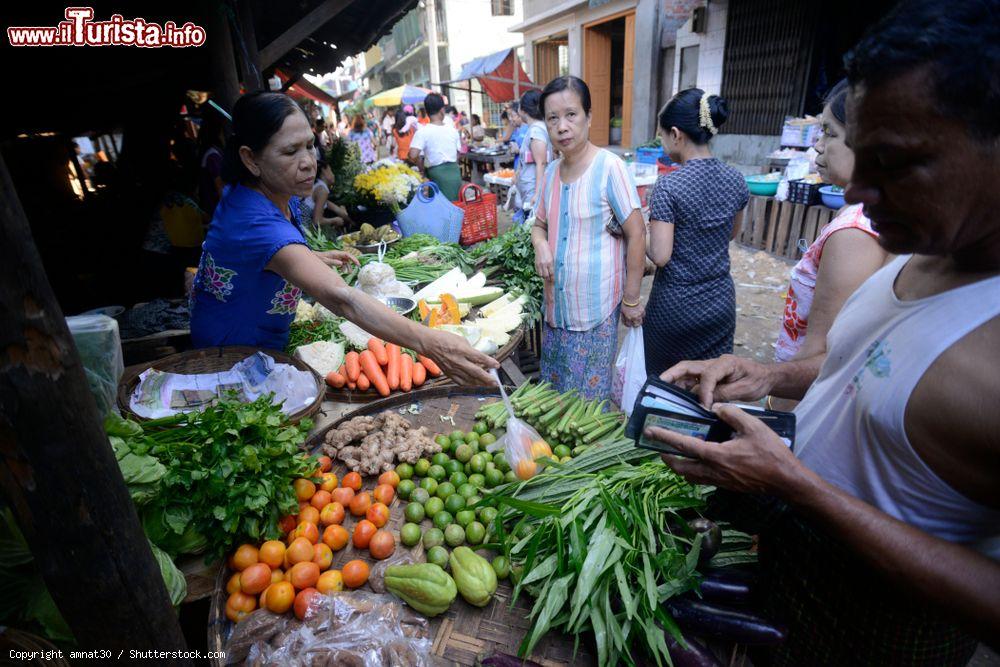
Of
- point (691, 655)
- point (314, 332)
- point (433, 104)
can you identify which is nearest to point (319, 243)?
point (314, 332)

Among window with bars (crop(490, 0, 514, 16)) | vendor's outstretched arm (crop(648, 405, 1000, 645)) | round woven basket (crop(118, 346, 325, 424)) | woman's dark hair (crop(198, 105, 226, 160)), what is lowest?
round woven basket (crop(118, 346, 325, 424))

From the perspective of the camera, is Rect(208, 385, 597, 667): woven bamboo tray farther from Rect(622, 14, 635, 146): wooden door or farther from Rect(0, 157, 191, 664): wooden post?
Rect(622, 14, 635, 146): wooden door

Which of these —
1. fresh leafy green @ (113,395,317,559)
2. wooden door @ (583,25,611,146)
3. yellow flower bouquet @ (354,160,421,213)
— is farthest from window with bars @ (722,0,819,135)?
fresh leafy green @ (113,395,317,559)

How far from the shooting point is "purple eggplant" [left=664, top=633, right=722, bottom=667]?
1.41 m

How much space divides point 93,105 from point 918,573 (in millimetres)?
9392

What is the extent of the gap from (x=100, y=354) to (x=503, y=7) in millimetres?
32172

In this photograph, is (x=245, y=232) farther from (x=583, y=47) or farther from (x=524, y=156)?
(x=583, y=47)

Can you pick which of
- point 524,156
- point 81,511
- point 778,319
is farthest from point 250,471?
point 524,156

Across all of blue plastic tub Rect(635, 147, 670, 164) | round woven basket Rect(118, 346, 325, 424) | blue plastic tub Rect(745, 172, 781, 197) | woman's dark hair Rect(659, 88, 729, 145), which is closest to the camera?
round woven basket Rect(118, 346, 325, 424)

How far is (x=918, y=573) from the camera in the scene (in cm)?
102

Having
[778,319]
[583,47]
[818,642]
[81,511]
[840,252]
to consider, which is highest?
[583,47]

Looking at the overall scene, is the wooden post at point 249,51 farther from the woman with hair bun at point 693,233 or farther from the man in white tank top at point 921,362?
the man in white tank top at point 921,362

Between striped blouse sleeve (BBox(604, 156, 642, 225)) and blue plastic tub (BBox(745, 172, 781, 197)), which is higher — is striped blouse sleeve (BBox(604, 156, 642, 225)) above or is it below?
above

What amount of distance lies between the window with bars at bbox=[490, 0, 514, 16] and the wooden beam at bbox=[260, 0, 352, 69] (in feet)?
91.8
